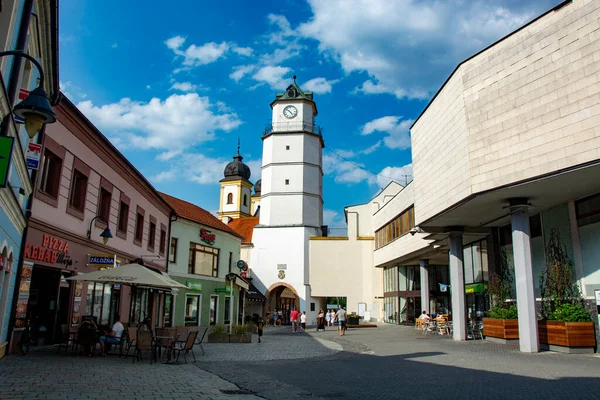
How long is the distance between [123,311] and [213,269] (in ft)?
42.6

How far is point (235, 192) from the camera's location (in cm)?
8856

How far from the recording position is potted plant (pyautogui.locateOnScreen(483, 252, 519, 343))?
18359mm

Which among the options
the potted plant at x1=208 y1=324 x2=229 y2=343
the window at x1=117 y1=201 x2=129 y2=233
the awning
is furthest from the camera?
the awning

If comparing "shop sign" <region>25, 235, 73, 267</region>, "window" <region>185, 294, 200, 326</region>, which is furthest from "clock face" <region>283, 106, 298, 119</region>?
"shop sign" <region>25, 235, 73, 267</region>

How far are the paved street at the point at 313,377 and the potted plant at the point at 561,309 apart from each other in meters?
0.81

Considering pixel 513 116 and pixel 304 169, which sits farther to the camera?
pixel 304 169

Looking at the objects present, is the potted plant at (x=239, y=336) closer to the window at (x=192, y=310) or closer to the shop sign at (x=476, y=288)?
the window at (x=192, y=310)

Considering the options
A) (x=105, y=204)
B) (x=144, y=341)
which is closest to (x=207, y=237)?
(x=105, y=204)

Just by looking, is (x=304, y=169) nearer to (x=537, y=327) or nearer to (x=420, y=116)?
(x=420, y=116)

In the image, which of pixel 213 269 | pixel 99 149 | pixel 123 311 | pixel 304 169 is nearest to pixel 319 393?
pixel 99 149

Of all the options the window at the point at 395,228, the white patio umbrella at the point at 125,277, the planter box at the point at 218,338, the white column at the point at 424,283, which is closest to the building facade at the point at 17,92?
the white patio umbrella at the point at 125,277

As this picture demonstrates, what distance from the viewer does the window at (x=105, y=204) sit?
17891 mm

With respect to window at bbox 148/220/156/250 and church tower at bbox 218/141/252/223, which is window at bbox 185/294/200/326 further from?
church tower at bbox 218/141/252/223

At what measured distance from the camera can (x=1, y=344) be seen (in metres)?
10.9
